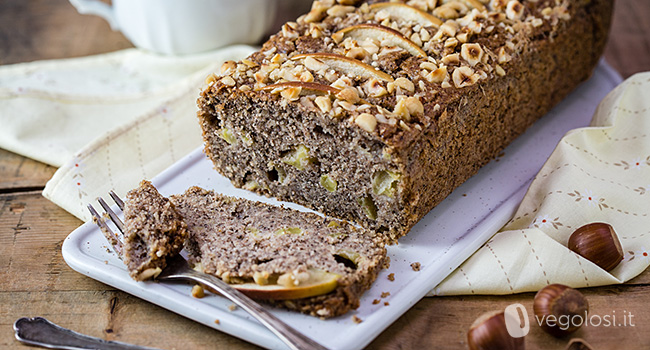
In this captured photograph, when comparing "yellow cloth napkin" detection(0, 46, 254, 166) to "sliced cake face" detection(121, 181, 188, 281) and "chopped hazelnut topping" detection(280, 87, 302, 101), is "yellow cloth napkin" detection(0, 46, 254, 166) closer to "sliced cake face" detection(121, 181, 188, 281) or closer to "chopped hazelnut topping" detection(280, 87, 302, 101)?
"sliced cake face" detection(121, 181, 188, 281)

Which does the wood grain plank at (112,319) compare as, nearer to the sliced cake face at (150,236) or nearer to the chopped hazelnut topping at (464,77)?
the sliced cake face at (150,236)

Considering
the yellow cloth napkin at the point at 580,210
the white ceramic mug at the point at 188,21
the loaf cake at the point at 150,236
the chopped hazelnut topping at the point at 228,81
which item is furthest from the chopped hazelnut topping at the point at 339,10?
the loaf cake at the point at 150,236

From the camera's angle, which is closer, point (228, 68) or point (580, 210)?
point (580, 210)

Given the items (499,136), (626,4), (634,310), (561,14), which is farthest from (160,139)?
(626,4)

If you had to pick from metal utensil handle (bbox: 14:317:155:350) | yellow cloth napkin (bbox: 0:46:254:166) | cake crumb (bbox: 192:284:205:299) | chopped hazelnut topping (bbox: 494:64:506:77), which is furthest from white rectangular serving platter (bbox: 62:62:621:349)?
yellow cloth napkin (bbox: 0:46:254:166)

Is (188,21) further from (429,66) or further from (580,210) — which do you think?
(580,210)

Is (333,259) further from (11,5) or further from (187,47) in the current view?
(11,5)

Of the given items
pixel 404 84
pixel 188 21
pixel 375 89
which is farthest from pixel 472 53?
pixel 188 21
